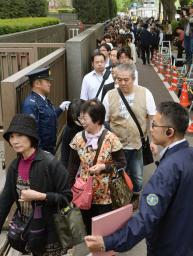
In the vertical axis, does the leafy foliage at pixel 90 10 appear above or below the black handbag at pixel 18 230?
above

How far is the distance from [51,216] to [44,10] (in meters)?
24.1

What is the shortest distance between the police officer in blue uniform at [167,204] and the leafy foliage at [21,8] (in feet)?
58.9

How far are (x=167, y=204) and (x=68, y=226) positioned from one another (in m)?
1.03

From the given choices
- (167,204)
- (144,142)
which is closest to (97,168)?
(167,204)

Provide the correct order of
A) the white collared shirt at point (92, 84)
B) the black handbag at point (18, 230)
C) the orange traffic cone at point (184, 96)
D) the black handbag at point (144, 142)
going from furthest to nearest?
the orange traffic cone at point (184, 96) < the white collared shirt at point (92, 84) < the black handbag at point (144, 142) < the black handbag at point (18, 230)

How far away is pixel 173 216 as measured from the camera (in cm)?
244

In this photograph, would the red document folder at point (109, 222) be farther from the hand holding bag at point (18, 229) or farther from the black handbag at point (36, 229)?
the hand holding bag at point (18, 229)

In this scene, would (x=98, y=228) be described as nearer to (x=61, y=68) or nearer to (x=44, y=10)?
(x=61, y=68)

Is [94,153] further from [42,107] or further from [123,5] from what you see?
[123,5]

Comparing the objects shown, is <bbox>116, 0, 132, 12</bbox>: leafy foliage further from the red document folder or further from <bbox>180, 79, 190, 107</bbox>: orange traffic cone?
the red document folder

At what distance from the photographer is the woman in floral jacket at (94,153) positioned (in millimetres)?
3878

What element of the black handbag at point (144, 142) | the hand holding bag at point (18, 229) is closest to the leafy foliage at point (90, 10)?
the black handbag at point (144, 142)

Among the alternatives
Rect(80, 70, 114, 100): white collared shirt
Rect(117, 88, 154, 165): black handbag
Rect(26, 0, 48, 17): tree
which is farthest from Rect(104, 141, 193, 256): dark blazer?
Rect(26, 0, 48, 17): tree

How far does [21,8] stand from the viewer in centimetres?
2184
